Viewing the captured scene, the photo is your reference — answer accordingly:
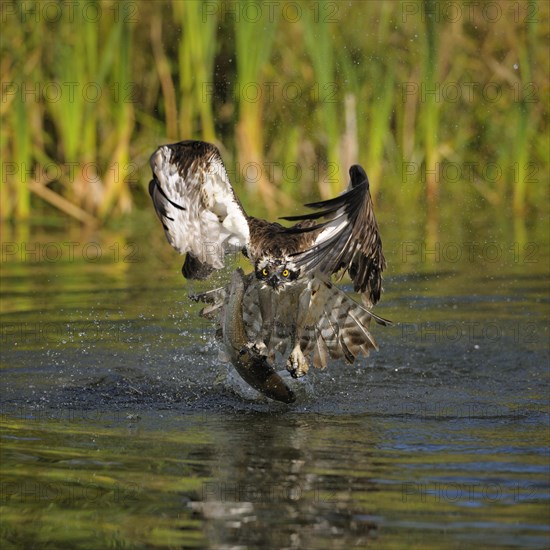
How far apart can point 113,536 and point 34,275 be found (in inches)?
233

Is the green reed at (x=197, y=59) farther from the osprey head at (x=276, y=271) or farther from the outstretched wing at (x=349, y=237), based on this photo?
the osprey head at (x=276, y=271)

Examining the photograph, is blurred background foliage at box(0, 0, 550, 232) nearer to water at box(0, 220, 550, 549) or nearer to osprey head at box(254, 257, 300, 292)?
water at box(0, 220, 550, 549)

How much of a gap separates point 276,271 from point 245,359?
53 centimetres

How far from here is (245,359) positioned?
605 centimetres

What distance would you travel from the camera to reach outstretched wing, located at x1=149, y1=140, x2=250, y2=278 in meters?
6.25

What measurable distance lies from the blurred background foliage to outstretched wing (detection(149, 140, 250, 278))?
506cm

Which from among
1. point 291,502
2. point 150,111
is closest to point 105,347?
point 291,502
